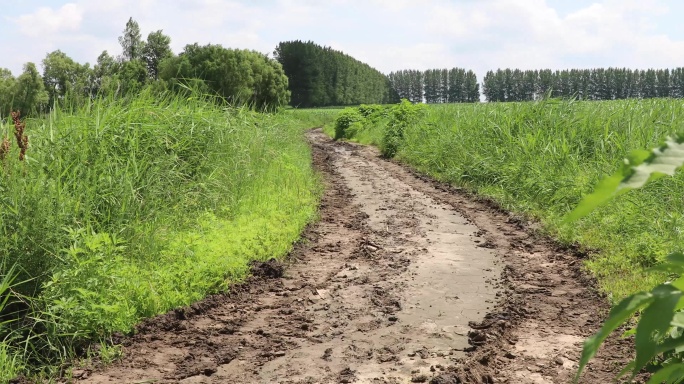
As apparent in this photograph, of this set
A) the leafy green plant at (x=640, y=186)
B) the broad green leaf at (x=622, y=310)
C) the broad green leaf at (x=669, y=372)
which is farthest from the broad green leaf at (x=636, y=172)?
the broad green leaf at (x=669, y=372)

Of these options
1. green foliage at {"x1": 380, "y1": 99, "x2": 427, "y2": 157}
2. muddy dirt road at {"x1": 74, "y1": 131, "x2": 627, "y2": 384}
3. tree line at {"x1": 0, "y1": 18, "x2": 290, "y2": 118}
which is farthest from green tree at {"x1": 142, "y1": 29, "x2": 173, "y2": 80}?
muddy dirt road at {"x1": 74, "y1": 131, "x2": 627, "y2": 384}

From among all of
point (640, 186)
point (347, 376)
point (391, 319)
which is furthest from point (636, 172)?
point (391, 319)

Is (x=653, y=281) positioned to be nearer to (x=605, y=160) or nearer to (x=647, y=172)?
(x=605, y=160)

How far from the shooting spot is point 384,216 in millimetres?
10102

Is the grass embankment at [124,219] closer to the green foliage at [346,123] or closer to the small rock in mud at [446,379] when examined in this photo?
the small rock in mud at [446,379]

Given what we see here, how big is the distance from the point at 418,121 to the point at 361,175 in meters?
5.66

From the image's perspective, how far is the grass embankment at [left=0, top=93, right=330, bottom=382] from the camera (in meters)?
4.97

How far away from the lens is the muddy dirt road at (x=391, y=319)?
450 cm

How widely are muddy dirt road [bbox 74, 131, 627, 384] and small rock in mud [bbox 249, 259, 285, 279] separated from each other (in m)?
0.02

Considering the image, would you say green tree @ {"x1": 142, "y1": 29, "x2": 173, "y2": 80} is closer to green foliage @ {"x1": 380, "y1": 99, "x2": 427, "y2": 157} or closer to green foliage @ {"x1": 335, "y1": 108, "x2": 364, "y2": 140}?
green foliage @ {"x1": 335, "y1": 108, "x2": 364, "y2": 140}

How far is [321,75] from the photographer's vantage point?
8475cm

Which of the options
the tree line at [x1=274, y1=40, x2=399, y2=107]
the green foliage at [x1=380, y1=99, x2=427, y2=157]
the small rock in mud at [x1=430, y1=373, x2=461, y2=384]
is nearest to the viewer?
the small rock in mud at [x1=430, y1=373, x2=461, y2=384]

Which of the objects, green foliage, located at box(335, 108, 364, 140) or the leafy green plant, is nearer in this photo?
the leafy green plant

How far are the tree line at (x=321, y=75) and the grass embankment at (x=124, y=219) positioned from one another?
69.9 meters
